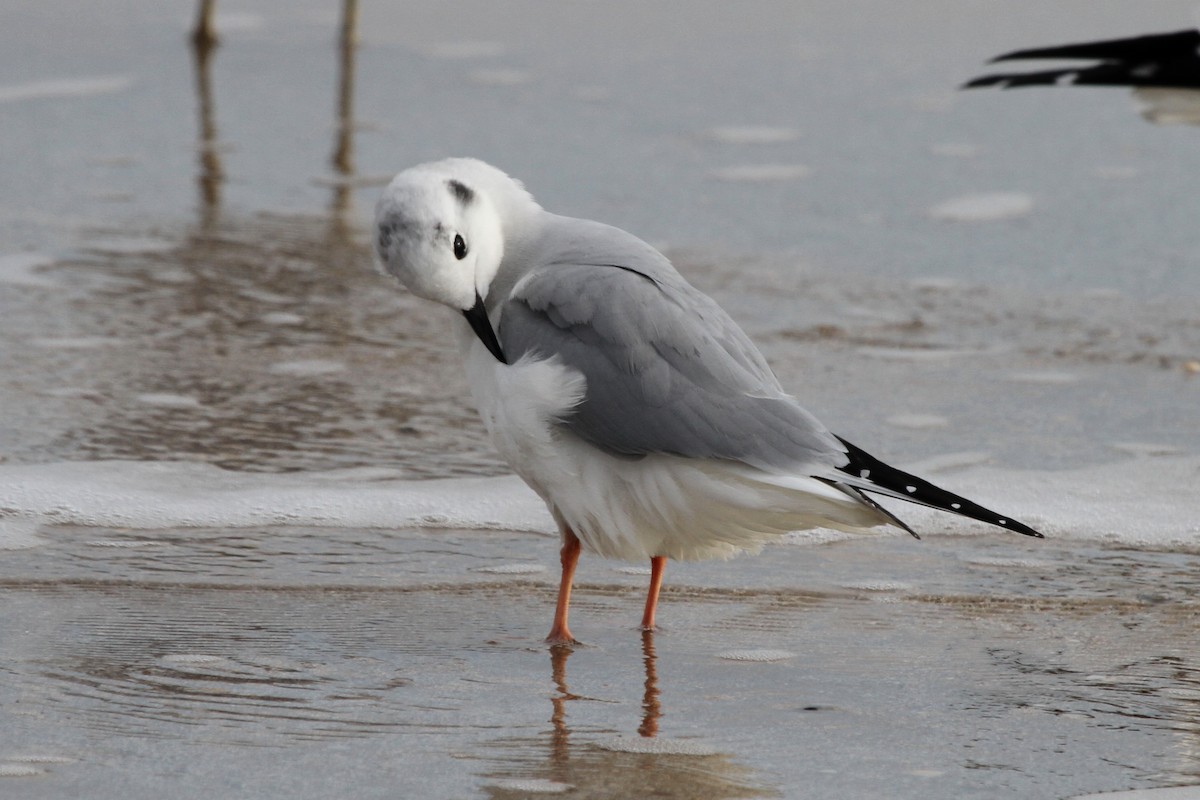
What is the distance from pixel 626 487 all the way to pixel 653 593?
25cm

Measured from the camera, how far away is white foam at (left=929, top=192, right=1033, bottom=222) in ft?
22.4

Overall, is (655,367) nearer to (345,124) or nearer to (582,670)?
(582,670)

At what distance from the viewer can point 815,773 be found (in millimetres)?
2551

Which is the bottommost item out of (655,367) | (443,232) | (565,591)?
(565,591)

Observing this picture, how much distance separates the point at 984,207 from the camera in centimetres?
692

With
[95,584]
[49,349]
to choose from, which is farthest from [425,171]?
[49,349]

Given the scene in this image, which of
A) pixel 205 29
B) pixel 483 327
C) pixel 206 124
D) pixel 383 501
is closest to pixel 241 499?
pixel 383 501

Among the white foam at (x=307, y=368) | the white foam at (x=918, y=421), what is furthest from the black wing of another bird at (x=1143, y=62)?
the white foam at (x=307, y=368)

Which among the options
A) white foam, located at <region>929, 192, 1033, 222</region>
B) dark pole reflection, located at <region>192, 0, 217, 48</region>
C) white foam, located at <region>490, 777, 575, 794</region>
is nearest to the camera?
white foam, located at <region>490, 777, 575, 794</region>

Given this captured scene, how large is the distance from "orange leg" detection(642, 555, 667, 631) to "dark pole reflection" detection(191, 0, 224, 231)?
3.54 meters

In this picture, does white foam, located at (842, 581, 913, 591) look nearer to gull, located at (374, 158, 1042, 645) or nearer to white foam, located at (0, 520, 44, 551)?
gull, located at (374, 158, 1042, 645)

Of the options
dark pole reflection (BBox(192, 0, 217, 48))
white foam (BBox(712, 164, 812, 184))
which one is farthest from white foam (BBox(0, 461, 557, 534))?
dark pole reflection (BBox(192, 0, 217, 48))

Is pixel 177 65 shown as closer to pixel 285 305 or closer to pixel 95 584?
pixel 285 305

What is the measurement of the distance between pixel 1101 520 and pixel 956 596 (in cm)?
61
